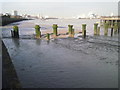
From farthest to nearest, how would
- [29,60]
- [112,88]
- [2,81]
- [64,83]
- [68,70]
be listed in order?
[29,60] → [68,70] → [64,83] → [112,88] → [2,81]

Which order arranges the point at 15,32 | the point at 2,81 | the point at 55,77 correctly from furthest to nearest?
Answer: the point at 15,32 → the point at 55,77 → the point at 2,81

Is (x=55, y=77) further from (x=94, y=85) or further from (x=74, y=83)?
(x=94, y=85)

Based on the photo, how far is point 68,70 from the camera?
501 inches

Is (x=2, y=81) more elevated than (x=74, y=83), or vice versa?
(x=2, y=81)

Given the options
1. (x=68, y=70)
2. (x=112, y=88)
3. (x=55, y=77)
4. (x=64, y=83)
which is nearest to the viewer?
(x=112, y=88)

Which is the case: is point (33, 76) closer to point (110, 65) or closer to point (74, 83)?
point (74, 83)

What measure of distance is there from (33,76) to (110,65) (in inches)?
250

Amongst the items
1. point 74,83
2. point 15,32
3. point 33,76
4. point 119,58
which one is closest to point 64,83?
point 74,83

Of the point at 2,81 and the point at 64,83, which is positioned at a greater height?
the point at 2,81

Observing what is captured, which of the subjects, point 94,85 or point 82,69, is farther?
point 82,69

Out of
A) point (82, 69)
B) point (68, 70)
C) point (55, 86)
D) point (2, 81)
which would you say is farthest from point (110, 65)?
point (2, 81)

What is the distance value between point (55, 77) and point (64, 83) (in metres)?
1.13

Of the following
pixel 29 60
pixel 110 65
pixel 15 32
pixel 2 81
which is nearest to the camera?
pixel 2 81

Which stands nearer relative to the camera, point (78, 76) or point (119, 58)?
point (78, 76)
